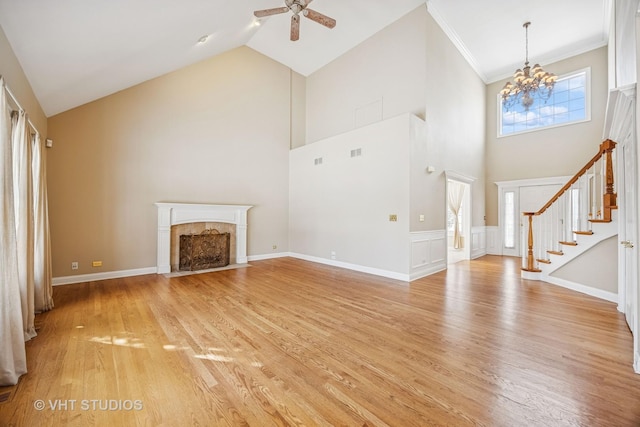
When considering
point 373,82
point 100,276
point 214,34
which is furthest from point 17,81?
point 373,82

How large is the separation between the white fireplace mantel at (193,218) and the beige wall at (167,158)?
0.21m

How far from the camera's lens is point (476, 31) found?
639 cm

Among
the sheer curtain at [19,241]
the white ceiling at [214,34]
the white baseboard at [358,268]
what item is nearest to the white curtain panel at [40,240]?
the sheer curtain at [19,241]

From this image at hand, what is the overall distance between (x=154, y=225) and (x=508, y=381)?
6009mm

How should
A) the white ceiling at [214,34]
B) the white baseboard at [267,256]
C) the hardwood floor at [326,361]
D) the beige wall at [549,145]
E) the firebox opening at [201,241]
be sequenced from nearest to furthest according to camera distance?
the hardwood floor at [326,361]
the white ceiling at [214,34]
the firebox opening at [201,241]
the beige wall at [549,145]
the white baseboard at [267,256]

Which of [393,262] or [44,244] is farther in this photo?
[393,262]

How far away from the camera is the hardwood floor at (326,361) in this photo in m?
1.62

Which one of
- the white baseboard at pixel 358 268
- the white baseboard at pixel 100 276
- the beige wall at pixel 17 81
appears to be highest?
the beige wall at pixel 17 81

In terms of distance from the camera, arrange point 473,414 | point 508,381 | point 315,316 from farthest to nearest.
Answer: point 315,316 → point 508,381 → point 473,414

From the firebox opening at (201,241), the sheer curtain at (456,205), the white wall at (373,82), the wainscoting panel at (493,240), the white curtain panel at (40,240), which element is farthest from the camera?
the wainscoting panel at (493,240)

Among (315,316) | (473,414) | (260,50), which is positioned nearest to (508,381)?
(473,414)

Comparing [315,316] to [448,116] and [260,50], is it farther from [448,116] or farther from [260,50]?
[260,50]

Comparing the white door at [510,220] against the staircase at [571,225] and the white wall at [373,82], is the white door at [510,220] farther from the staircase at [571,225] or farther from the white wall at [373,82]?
the white wall at [373,82]

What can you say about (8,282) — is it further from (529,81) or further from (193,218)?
(529,81)
